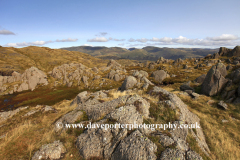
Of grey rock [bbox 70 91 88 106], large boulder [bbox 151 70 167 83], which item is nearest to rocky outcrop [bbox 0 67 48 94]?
grey rock [bbox 70 91 88 106]

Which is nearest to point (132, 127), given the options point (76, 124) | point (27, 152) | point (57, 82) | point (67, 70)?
point (76, 124)

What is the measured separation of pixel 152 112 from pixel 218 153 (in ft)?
21.1

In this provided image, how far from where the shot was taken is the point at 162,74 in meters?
71.4

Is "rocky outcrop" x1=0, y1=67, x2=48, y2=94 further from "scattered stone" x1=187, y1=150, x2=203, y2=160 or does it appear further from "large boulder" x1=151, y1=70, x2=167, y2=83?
"scattered stone" x1=187, y1=150, x2=203, y2=160

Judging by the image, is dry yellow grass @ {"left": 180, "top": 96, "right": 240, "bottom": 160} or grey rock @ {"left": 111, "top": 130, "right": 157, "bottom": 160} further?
dry yellow grass @ {"left": 180, "top": 96, "right": 240, "bottom": 160}

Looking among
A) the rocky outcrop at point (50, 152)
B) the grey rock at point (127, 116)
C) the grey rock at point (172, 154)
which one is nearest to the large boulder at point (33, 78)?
the rocky outcrop at point (50, 152)

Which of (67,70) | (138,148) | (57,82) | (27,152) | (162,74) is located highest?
(138,148)

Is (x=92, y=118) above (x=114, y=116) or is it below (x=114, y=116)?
below

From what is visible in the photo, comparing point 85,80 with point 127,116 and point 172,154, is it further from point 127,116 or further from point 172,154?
point 172,154

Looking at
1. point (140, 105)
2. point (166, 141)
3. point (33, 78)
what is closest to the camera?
point (166, 141)

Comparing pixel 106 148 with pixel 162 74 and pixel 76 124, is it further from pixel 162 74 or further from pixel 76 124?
pixel 162 74

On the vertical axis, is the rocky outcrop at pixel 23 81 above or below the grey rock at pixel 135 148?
below

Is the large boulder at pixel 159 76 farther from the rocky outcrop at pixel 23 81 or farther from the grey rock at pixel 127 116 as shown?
the rocky outcrop at pixel 23 81

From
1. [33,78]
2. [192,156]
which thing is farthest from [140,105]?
[33,78]
